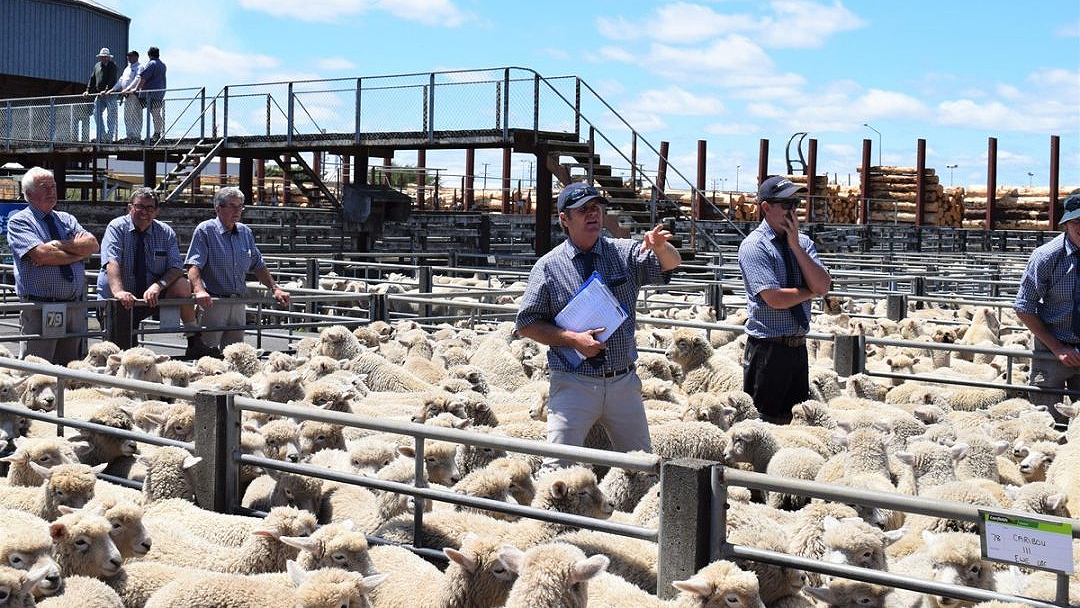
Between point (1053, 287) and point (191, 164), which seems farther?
point (191, 164)

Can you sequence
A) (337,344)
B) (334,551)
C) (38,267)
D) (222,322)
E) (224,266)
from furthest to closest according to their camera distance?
(222,322)
(224,266)
(337,344)
(38,267)
(334,551)

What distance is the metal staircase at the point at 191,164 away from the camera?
76.7 ft

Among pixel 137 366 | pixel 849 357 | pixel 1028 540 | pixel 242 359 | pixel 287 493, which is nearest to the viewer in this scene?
pixel 1028 540

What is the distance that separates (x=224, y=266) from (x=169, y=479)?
14.8 feet

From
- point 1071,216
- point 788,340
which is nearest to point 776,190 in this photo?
point 788,340

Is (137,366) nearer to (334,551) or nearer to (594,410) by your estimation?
(594,410)

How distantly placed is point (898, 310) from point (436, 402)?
22.5 feet

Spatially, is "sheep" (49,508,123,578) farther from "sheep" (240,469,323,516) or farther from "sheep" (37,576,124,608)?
"sheep" (240,469,323,516)

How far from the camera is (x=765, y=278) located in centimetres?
657

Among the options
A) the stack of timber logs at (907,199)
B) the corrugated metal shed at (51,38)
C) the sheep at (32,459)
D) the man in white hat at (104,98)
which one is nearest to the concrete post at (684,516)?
the sheep at (32,459)

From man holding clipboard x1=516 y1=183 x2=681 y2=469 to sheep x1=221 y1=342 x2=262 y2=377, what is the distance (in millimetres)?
4489

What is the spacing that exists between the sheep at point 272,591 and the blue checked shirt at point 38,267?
5.14 metres

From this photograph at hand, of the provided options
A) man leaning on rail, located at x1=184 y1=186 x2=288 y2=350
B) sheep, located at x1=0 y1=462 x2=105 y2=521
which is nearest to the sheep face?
man leaning on rail, located at x1=184 y1=186 x2=288 y2=350

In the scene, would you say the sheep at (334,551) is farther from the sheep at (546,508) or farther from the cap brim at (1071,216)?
the cap brim at (1071,216)
